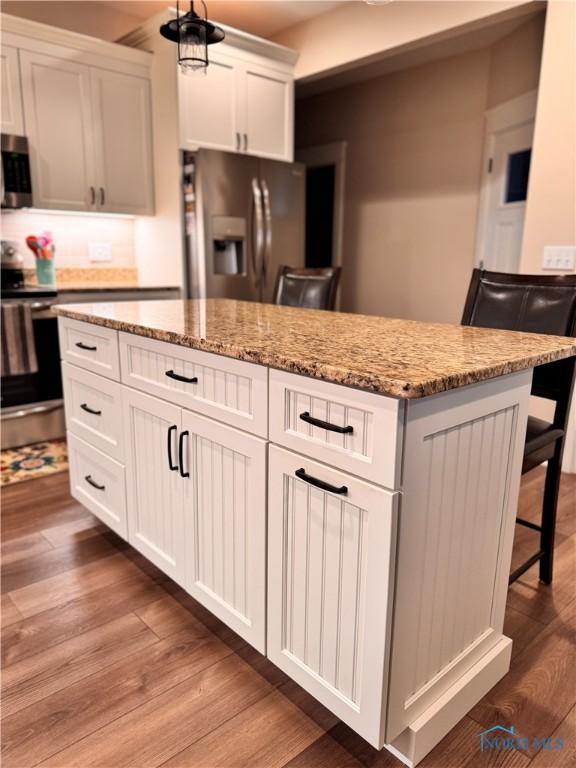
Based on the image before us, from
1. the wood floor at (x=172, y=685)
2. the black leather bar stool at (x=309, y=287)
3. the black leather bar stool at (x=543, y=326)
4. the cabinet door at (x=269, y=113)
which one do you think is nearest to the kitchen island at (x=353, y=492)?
the wood floor at (x=172, y=685)

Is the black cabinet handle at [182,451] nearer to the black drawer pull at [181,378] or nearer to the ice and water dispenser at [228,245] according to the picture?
the black drawer pull at [181,378]

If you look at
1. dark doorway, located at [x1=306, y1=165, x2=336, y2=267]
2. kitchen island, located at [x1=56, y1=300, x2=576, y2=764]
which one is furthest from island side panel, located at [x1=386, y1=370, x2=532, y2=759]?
dark doorway, located at [x1=306, y1=165, x2=336, y2=267]

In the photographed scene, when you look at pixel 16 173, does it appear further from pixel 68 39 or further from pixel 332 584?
pixel 332 584

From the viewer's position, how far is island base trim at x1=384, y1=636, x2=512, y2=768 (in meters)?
1.19

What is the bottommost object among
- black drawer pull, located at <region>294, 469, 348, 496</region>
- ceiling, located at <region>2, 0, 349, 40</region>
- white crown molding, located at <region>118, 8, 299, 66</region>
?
black drawer pull, located at <region>294, 469, 348, 496</region>

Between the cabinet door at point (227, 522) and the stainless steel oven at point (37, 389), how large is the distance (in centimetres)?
196

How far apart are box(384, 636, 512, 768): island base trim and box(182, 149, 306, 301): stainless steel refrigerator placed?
105 inches

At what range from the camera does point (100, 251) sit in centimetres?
383

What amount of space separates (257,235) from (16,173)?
1462mm

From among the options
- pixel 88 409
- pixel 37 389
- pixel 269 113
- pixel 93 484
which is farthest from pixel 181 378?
pixel 269 113

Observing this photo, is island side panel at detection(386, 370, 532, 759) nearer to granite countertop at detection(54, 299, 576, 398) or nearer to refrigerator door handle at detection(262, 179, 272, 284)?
granite countertop at detection(54, 299, 576, 398)

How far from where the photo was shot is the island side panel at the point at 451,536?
1.04 meters

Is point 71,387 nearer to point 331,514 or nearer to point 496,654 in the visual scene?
point 331,514

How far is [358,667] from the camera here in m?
1.12
